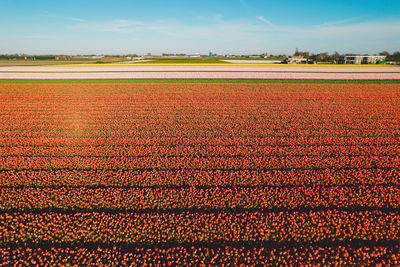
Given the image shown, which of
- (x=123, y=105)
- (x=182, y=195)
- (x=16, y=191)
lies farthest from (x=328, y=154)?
(x=123, y=105)

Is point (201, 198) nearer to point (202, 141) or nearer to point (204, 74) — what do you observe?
point (202, 141)

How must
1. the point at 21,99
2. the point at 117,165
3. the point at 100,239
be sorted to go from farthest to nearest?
the point at 21,99, the point at 117,165, the point at 100,239

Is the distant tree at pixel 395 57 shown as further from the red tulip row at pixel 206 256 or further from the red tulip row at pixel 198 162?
the red tulip row at pixel 206 256

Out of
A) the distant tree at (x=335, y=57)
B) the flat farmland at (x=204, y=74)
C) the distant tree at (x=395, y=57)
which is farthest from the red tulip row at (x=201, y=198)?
the distant tree at (x=395, y=57)

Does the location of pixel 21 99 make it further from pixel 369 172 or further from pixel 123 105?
pixel 369 172

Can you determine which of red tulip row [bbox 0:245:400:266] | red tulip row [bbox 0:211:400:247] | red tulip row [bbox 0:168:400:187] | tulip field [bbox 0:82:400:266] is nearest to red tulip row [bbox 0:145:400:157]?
tulip field [bbox 0:82:400:266]

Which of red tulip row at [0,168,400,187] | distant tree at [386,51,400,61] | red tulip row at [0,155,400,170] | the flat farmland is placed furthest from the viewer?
distant tree at [386,51,400,61]

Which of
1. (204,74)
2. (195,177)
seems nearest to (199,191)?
(195,177)

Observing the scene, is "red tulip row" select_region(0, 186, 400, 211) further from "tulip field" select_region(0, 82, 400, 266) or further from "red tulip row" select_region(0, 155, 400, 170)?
"red tulip row" select_region(0, 155, 400, 170)
